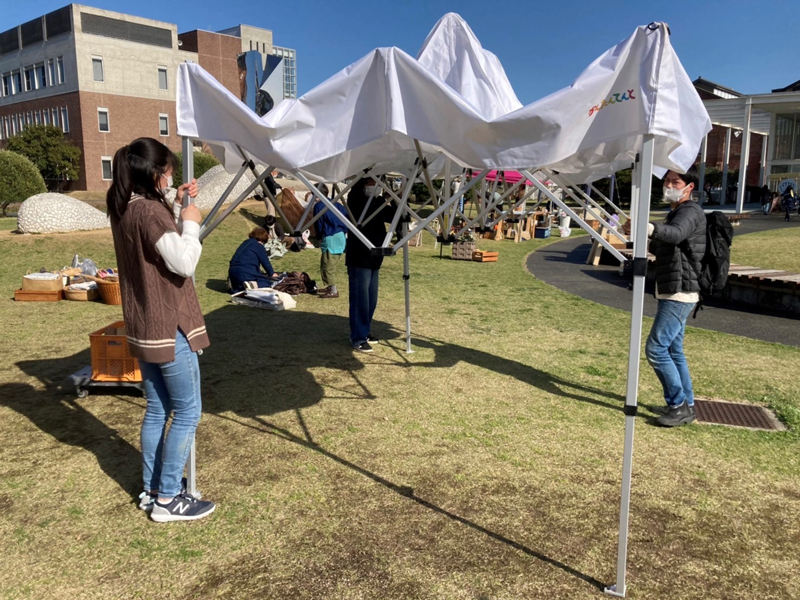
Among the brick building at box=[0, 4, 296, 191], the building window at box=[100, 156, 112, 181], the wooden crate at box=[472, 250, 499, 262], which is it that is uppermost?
the brick building at box=[0, 4, 296, 191]

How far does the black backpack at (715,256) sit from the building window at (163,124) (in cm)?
5733

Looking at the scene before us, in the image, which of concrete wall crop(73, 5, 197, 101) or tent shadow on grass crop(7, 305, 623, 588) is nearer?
tent shadow on grass crop(7, 305, 623, 588)

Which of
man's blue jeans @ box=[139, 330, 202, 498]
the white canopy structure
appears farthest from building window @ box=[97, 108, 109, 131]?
man's blue jeans @ box=[139, 330, 202, 498]

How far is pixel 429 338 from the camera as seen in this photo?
7.61 m

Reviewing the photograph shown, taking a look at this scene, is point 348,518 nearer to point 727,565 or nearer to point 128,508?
point 128,508

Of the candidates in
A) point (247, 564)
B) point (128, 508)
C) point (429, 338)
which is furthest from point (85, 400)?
point (429, 338)

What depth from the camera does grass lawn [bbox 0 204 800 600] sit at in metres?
2.93

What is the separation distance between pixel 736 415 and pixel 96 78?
57.2 meters

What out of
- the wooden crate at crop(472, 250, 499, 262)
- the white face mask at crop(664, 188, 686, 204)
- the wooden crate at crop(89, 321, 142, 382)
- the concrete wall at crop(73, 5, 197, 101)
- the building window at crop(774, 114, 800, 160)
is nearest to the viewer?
the white face mask at crop(664, 188, 686, 204)

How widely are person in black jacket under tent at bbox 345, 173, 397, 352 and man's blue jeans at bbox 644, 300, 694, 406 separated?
9.34 feet

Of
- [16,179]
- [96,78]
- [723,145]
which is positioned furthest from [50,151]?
[723,145]

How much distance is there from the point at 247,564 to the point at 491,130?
263cm

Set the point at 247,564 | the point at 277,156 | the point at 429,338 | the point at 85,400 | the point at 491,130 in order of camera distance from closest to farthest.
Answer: the point at 247,564
the point at 491,130
the point at 277,156
the point at 85,400
the point at 429,338

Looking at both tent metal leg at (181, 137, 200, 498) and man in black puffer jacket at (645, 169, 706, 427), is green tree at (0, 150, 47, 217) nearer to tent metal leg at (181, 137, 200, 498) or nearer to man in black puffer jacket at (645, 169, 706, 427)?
tent metal leg at (181, 137, 200, 498)
